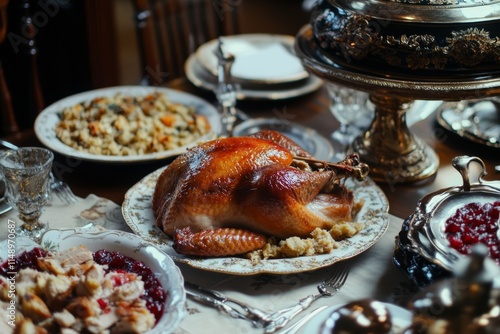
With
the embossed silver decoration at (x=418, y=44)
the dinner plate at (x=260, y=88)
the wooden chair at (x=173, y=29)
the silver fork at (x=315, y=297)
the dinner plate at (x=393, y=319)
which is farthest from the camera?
the wooden chair at (x=173, y=29)

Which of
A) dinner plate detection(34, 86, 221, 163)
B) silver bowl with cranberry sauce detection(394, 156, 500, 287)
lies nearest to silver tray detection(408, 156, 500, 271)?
silver bowl with cranberry sauce detection(394, 156, 500, 287)

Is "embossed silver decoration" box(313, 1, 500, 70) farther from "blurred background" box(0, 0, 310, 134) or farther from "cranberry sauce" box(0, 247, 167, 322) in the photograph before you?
"blurred background" box(0, 0, 310, 134)

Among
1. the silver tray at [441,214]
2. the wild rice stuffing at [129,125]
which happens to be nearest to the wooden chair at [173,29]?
the wild rice stuffing at [129,125]

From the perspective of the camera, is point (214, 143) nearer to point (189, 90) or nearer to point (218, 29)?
point (189, 90)

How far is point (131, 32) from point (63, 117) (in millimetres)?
3275

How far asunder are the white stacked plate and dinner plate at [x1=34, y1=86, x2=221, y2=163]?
0.39 ft

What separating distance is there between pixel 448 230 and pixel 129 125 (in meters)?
0.84

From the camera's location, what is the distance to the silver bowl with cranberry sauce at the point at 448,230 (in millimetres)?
1018

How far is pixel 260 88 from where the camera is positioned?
1.85 m

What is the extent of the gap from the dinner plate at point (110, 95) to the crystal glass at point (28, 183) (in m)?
0.18

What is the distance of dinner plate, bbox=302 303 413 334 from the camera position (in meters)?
0.89

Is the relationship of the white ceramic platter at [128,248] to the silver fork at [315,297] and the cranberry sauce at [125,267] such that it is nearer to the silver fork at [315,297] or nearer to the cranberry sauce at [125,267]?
the cranberry sauce at [125,267]

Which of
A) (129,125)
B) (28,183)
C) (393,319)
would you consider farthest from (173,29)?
(393,319)

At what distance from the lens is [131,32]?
15.6 ft
